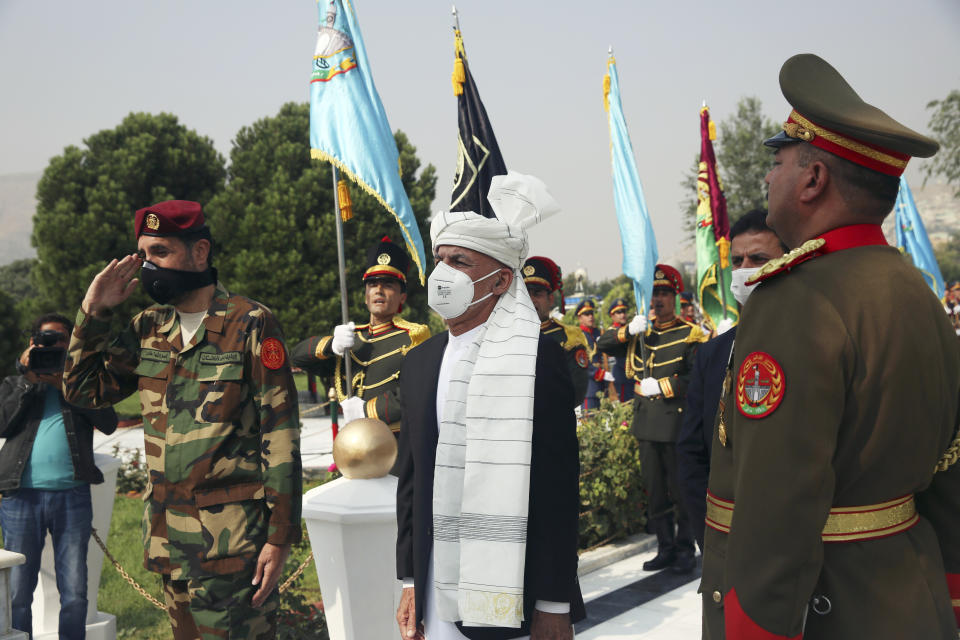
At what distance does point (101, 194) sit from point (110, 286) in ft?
81.8

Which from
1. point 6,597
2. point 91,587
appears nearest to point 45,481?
point 91,587

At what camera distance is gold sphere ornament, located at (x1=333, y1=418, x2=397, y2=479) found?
165 inches

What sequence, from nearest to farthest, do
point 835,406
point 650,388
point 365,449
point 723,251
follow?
point 835,406
point 365,449
point 650,388
point 723,251

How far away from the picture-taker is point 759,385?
1.79m

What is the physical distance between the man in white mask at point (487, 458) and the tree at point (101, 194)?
76.2 ft

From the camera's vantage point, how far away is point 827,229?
77.5 inches

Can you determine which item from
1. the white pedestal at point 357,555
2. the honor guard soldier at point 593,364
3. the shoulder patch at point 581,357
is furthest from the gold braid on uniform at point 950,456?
the honor guard soldier at point 593,364

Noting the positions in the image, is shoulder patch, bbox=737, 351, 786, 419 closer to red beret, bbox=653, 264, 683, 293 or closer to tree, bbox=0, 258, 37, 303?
red beret, bbox=653, 264, 683, 293

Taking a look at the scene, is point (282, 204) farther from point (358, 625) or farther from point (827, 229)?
point (827, 229)

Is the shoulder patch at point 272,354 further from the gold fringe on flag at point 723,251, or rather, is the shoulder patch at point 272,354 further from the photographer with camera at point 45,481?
the gold fringe on flag at point 723,251

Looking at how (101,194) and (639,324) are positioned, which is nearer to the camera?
(639,324)

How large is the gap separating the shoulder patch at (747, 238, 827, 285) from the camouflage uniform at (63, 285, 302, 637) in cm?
212

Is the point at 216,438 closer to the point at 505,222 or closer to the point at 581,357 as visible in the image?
the point at 505,222

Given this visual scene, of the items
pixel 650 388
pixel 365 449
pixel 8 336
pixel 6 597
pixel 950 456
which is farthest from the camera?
pixel 8 336
